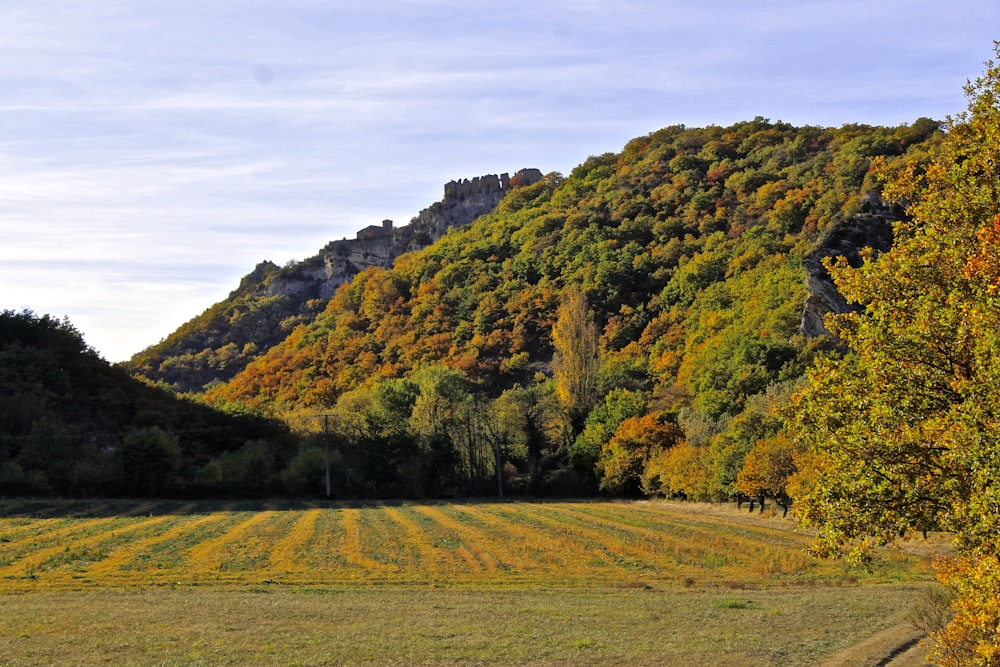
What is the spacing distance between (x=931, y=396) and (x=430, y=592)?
66.8 feet

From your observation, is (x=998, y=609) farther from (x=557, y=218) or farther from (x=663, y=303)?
(x=557, y=218)

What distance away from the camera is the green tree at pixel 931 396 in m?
11.9

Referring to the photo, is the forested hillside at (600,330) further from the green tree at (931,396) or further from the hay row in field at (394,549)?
the green tree at (931,396)

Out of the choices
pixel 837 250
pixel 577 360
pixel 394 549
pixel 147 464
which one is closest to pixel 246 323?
pixel 577 360

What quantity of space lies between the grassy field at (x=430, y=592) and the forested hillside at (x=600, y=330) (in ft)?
62.6

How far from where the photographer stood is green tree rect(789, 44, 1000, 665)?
39.2 ft

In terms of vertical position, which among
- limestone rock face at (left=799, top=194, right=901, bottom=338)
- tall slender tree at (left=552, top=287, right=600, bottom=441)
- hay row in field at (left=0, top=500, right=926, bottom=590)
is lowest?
hay row in field at (left=0, top=500, right=926, bottom=590)

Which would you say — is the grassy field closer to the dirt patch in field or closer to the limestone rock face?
the dirt patch in field

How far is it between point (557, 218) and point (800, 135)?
1576 inches

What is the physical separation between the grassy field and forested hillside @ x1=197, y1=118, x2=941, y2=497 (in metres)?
19.1

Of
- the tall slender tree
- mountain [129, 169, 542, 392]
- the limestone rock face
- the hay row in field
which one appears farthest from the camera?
mountain [129, 169, 542, 392]

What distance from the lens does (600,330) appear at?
120 meters

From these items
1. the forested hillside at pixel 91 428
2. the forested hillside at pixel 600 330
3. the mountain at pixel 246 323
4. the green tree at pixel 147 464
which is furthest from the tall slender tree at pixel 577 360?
the mountain at pixel 246 323

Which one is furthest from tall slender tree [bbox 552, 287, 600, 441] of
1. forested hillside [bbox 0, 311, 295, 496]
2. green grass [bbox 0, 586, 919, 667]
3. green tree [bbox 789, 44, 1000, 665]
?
green tree [bbox 789, 44, 1000, 665]
